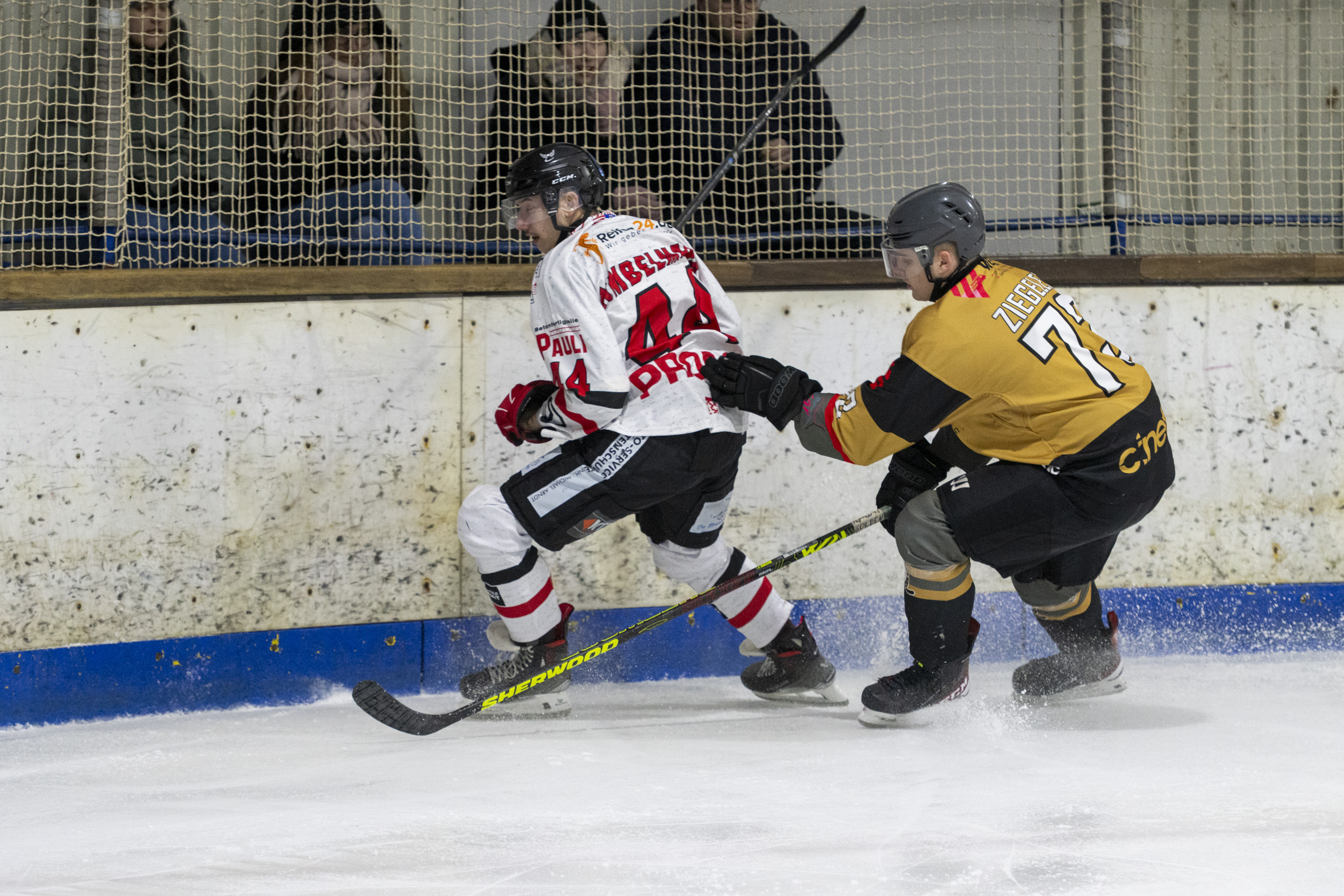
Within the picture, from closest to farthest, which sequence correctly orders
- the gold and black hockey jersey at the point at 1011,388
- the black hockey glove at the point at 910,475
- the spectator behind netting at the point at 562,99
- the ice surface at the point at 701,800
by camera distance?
the ice surface at the point at 701,800 → the gold and black hockey jersey at the point at 1011,388 → the black hockey glove at the point at 910,475 → the spectator behind netting at the point at 562,99

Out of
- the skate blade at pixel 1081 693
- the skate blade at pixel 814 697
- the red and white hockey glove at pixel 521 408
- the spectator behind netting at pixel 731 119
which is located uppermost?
the spectator behind netting at pixel 731 119

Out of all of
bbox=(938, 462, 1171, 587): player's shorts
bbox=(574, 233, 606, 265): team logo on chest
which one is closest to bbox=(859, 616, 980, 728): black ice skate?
bbox=(938, 462, 1171, 587): player's shorts

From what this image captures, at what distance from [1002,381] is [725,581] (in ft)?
2.71

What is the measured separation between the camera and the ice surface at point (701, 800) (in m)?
1.78

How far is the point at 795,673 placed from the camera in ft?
9.55

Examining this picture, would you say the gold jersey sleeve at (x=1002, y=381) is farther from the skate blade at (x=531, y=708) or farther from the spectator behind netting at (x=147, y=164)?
the spectator behind netting at (x=147, y=164)

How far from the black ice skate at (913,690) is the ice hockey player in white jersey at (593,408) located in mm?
515

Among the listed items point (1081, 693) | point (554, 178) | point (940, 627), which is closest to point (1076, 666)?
point (1081, 693)

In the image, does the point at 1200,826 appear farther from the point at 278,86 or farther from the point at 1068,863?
the point at 278,86

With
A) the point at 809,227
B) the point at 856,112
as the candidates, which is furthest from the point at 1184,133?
the point at 809,227

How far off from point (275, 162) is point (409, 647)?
1.32 m

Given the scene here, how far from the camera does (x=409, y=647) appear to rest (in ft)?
10.2

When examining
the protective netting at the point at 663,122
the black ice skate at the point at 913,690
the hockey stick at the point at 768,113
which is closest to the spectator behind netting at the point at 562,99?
the protective netting at the point at 663,122

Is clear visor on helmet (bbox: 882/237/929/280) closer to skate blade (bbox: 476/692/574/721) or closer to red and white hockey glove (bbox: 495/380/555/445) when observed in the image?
red and white hockey glove (bbox: 495/380/555/445)
